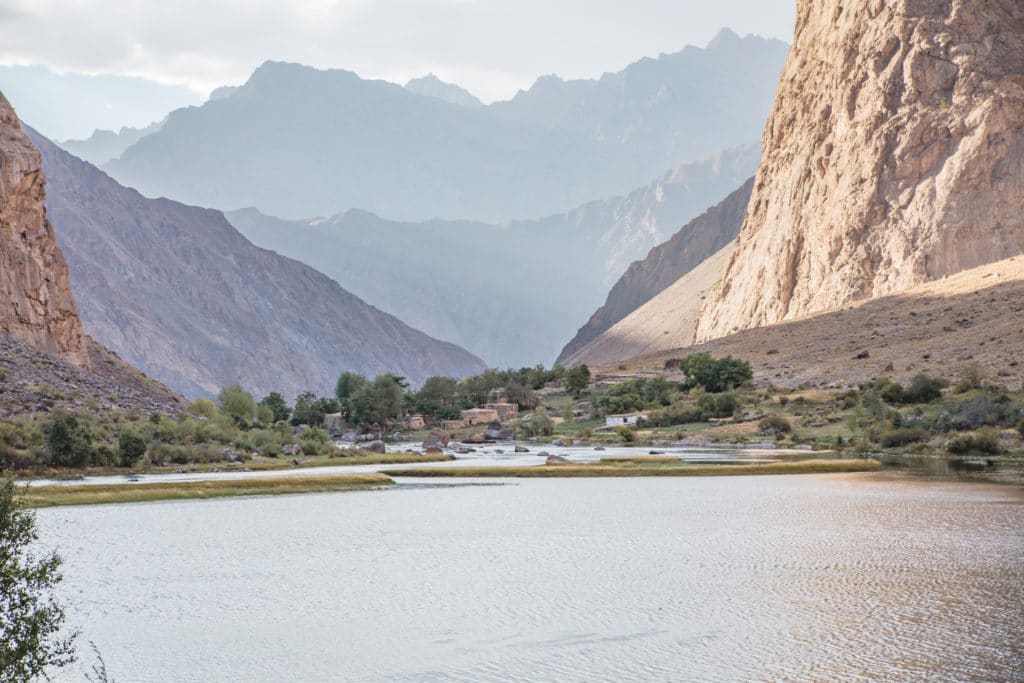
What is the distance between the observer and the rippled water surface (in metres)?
13.1

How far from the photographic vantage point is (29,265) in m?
67.9

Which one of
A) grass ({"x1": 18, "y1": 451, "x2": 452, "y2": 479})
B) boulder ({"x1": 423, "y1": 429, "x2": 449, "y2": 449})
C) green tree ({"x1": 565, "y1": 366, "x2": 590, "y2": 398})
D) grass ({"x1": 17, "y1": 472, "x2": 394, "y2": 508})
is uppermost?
green tree ({"x1": 565, "y1": 366, "x2": 590, "y2": 398})

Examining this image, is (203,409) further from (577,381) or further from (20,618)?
(20,618)

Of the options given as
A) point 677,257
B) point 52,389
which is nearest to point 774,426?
point 52,389

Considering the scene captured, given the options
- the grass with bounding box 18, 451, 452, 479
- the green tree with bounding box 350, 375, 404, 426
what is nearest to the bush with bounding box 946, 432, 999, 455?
the grass with bounding box 18, 451, 452, 479

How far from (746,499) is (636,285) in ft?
549

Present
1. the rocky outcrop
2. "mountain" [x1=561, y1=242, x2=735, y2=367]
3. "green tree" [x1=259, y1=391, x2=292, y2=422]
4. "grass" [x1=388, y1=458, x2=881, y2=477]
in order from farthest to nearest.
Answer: "mountain" [x1=561, y1=242, x2=735, y2=367]
"green tree" [x1=259, y1=391, x2=292, y2=422]
the rocky outcrop
"grass" [x1=388, y1=458, x2=881, y2=477]

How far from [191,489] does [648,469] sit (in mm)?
16279

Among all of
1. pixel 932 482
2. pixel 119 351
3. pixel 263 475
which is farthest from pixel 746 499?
pixel 119 351

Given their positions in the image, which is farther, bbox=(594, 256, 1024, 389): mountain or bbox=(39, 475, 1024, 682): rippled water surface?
bbox=(594, 256, 1024, 389): mountain

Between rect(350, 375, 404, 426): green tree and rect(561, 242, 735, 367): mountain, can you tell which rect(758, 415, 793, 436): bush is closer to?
rect(350, 375, 404, 426): green tree

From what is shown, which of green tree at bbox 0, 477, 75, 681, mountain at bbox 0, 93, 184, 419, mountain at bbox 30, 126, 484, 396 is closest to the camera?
green tree at bbox 0, 477, 75, 681

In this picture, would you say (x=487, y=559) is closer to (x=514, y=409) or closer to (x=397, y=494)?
(x=397, y=494)

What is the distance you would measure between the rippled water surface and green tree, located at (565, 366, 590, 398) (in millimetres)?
65134
